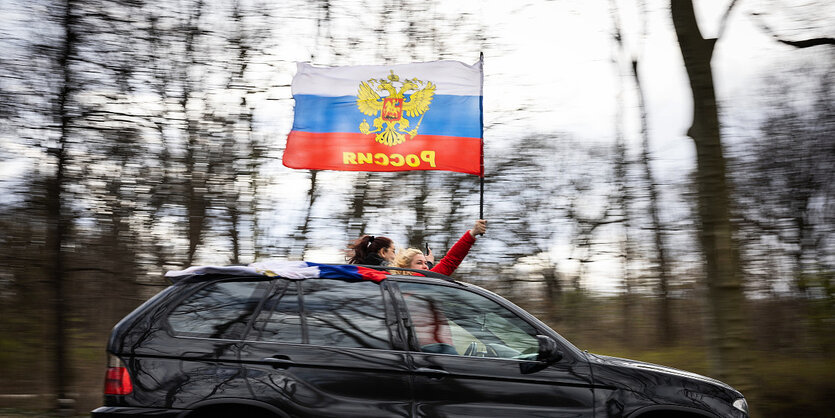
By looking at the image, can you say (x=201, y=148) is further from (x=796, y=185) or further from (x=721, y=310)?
(x=796, y=185)

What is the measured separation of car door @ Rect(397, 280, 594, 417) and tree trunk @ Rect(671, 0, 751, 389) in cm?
314

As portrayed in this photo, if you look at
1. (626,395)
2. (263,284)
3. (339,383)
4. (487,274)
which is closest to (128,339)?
(263,284)

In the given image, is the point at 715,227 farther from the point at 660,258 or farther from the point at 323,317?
the point at 323,317

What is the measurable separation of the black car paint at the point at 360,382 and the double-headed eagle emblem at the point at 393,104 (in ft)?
8.27

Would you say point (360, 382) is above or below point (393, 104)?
below

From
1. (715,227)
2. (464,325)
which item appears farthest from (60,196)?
(715,227)

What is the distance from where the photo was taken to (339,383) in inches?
171

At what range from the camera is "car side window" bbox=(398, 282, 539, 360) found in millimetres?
4562

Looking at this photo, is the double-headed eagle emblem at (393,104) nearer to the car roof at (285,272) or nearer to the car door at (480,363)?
the car roof at (285,272)

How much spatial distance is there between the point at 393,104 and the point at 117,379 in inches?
141

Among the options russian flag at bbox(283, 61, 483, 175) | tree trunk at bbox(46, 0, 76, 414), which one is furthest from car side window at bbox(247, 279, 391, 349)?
tree trunk at bbox(46, 0, 76, 414)

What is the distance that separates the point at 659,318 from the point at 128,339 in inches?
342

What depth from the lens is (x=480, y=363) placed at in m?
4.46

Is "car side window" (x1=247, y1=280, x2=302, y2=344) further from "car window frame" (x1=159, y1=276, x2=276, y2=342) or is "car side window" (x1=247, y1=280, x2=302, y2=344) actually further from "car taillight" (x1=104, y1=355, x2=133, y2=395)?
"car taillight" (x1=104, y1=355, x2=133, y2=395)
